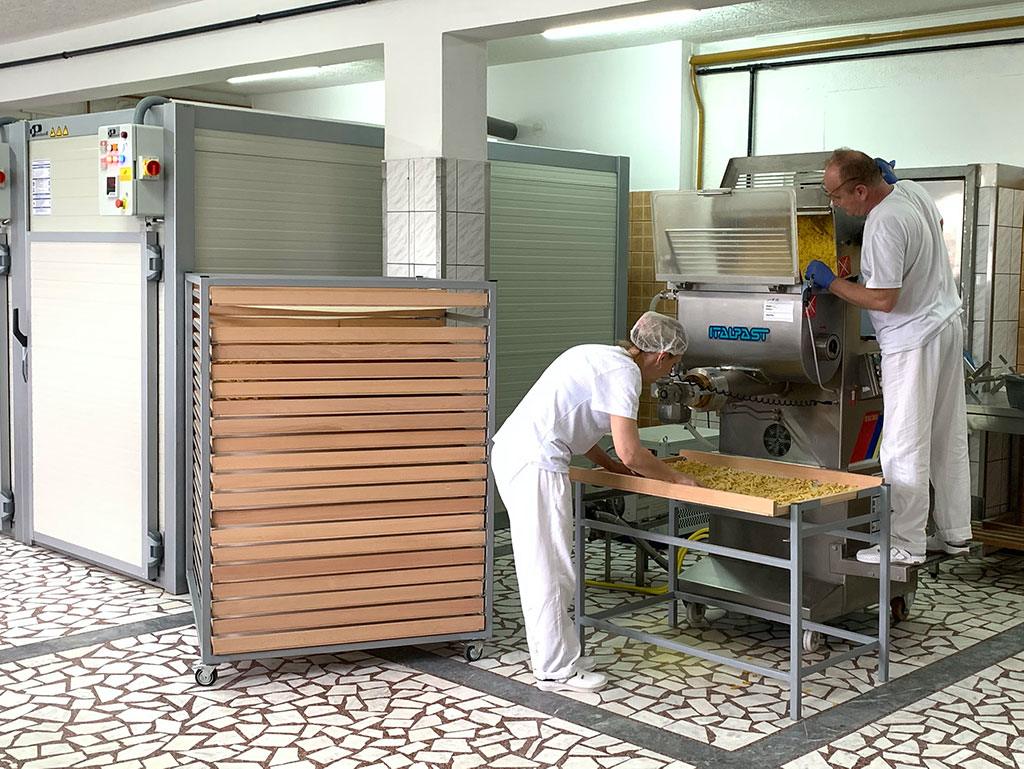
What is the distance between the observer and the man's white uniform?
4.37 m

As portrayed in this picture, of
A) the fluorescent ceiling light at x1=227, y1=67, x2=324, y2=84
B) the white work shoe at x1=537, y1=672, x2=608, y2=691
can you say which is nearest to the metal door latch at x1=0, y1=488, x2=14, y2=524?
the white work shoe at x1=537, y1=672, x2=608, y2=691

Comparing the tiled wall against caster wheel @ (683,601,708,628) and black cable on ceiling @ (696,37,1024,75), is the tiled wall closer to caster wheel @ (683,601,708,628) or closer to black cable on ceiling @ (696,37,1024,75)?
black cable on ceiling @ (696,37,1024,75)

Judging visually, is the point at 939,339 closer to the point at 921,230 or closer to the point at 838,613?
the point at 921,230

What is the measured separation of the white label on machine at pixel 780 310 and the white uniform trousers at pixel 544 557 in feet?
3.54

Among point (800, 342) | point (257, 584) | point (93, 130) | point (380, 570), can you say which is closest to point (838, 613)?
point (800, 342)

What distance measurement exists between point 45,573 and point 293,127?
2.57 m

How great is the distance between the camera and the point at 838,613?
4578mm

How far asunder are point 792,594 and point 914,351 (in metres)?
1.21

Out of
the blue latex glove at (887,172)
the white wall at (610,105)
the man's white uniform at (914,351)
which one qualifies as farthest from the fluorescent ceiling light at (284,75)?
the man's white uniform at (914,351)

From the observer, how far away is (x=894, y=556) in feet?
14.5

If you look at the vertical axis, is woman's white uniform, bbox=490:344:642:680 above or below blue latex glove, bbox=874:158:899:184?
below

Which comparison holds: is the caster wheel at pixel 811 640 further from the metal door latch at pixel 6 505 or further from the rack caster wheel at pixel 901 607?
the metal door latch at pixel 6 505

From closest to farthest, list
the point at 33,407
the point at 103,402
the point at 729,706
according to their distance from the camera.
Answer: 1. the point at 729,706
2. the point at 103,402
3. the point at 33,407

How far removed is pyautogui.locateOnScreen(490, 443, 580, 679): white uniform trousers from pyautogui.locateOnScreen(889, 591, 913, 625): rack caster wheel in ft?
5.38
